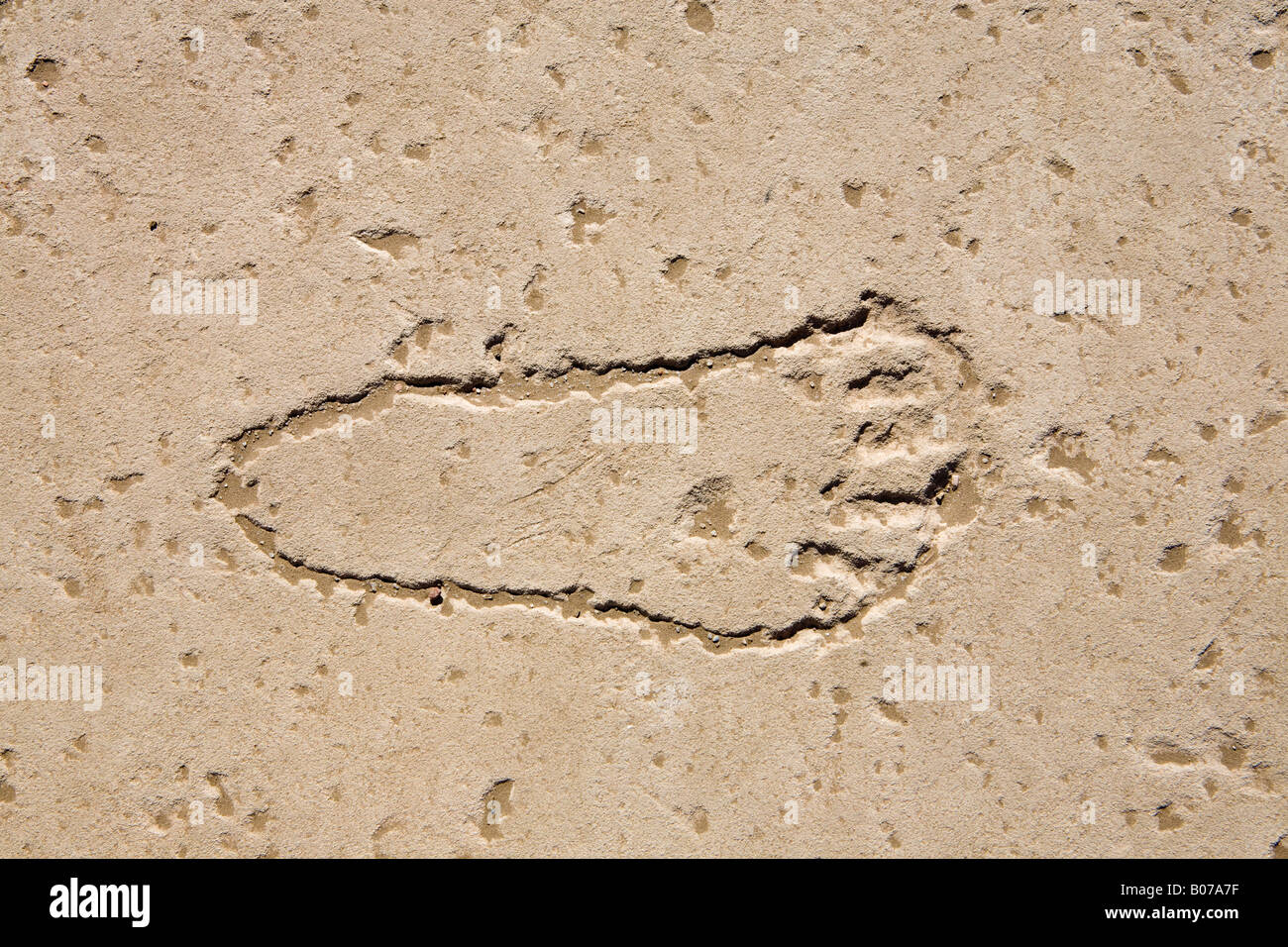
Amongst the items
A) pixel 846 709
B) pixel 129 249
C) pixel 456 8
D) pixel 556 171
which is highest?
pixel 456 8

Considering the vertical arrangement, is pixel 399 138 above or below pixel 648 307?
above

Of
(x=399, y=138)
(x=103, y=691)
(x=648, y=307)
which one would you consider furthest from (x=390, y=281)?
(x=103, y=691)

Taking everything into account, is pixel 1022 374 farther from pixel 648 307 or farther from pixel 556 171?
pixel 556 171

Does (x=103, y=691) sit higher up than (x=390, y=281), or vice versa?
(x=390, y=281)
